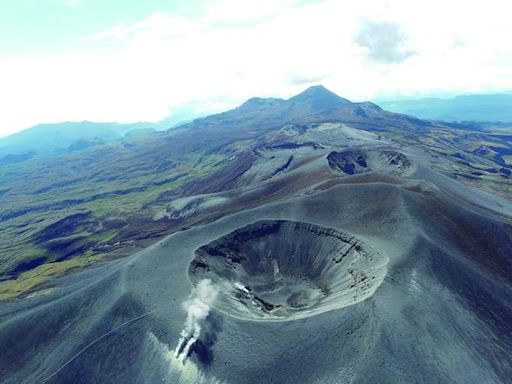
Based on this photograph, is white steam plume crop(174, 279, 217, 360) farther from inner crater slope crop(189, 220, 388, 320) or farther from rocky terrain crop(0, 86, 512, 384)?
inner crater slope crop(189, 220, 388, 320)

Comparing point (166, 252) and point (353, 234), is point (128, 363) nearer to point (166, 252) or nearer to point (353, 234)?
point (166, 252)

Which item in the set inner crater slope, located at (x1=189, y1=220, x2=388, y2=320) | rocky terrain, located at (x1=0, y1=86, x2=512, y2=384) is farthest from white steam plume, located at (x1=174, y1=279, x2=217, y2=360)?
inner crater slope, located at (x1=189, y1=220, x2=388, y2=320)

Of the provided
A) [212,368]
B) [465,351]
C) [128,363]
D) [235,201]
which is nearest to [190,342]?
[212,368]

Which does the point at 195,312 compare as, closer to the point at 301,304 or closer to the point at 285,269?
the point at 301,304

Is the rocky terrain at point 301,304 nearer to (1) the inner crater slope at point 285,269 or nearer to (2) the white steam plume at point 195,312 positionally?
(2) the white steam plume at point 195,312

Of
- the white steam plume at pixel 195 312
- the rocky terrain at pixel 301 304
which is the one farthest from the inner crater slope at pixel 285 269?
the white steam plume at pixel 195 312

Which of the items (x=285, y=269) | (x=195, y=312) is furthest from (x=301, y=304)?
(x=195, y=312)
